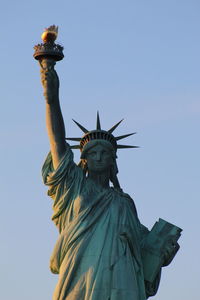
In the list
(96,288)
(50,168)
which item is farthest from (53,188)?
(96,288)

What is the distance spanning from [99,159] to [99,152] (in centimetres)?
16

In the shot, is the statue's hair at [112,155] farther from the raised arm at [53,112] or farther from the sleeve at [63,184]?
the raised arm at [53,112]

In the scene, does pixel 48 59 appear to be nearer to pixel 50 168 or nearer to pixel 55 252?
pixel 50 168

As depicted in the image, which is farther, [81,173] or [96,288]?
[81,173]

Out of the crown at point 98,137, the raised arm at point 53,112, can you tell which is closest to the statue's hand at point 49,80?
the raised arm at point 53,112

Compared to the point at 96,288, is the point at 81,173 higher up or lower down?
higher up

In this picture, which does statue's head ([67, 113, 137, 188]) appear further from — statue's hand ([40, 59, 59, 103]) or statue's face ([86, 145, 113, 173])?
statue's hand ([40, 59, 59, 103])

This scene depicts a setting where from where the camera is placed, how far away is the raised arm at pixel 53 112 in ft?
84.0

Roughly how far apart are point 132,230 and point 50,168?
2192 mm

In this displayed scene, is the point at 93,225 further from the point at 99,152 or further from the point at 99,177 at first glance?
the point at 99,152

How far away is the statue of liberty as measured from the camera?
24594mm

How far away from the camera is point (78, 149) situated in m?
26.8

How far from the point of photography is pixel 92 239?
2502 centimetres

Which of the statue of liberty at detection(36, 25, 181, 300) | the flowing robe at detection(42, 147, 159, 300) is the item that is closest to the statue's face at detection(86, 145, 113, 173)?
the statue of liberty at detection(36, 25, 181, 300)
